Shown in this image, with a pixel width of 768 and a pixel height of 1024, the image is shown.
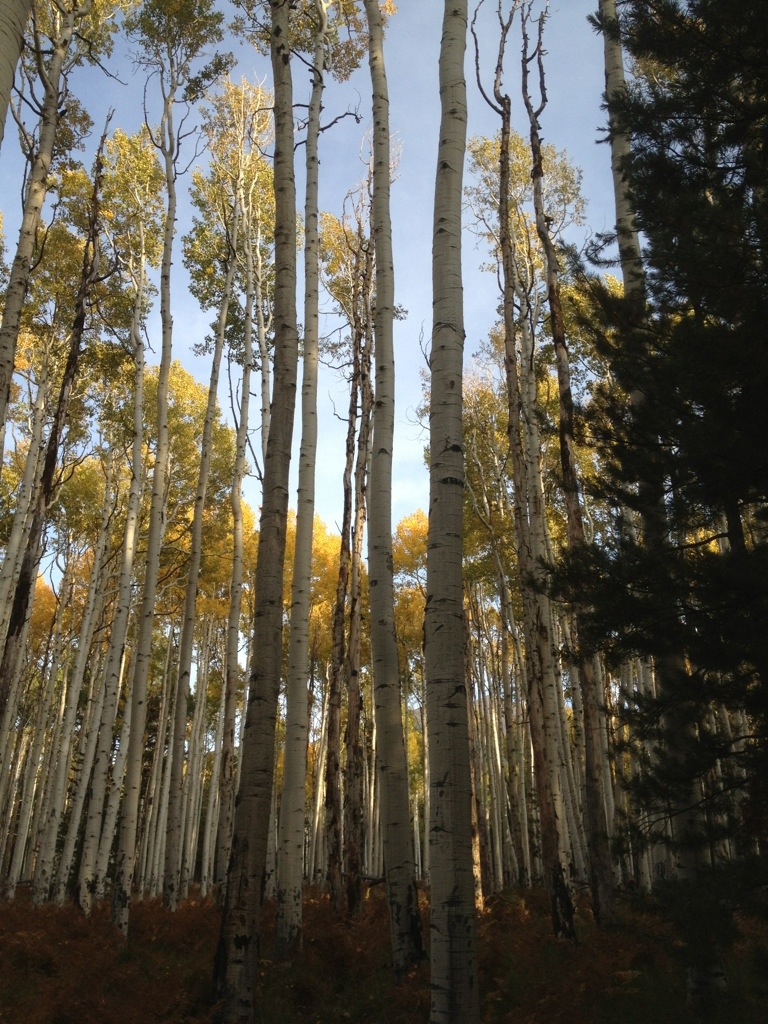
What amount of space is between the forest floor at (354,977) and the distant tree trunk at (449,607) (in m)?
1.48

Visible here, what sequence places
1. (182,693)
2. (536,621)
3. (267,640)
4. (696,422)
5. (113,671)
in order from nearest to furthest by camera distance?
(696,422)
(267,640)
(536,621)
(113,671)
(182,693)

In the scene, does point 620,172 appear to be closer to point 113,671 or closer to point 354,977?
point 354,977

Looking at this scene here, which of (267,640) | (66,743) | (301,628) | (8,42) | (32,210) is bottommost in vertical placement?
(267,640)

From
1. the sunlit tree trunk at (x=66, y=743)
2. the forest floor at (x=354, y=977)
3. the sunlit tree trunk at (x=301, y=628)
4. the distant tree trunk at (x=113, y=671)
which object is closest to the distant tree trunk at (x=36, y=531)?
the distant tree trunk at (x=113, y=671)

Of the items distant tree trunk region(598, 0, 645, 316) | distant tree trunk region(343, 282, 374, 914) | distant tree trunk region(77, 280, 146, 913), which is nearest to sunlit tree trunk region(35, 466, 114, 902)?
distant tree trunk region(77, 280, 146, 913)

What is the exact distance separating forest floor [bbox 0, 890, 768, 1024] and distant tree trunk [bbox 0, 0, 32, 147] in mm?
4686

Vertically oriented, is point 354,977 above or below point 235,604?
below

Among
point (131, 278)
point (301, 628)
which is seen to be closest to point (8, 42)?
point (301, 628)

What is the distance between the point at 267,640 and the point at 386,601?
1.36 meters

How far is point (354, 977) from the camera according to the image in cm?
569

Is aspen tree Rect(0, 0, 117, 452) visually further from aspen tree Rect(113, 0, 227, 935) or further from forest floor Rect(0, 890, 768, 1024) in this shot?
forest floor Rect(0, 890, 768, 1024)

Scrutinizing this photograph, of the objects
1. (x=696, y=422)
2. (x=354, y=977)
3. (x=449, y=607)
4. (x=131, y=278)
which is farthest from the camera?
(x=131, y=278)

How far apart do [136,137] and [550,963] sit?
13924 millimetres

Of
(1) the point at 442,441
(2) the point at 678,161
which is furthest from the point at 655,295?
(1) the point at 442,441
